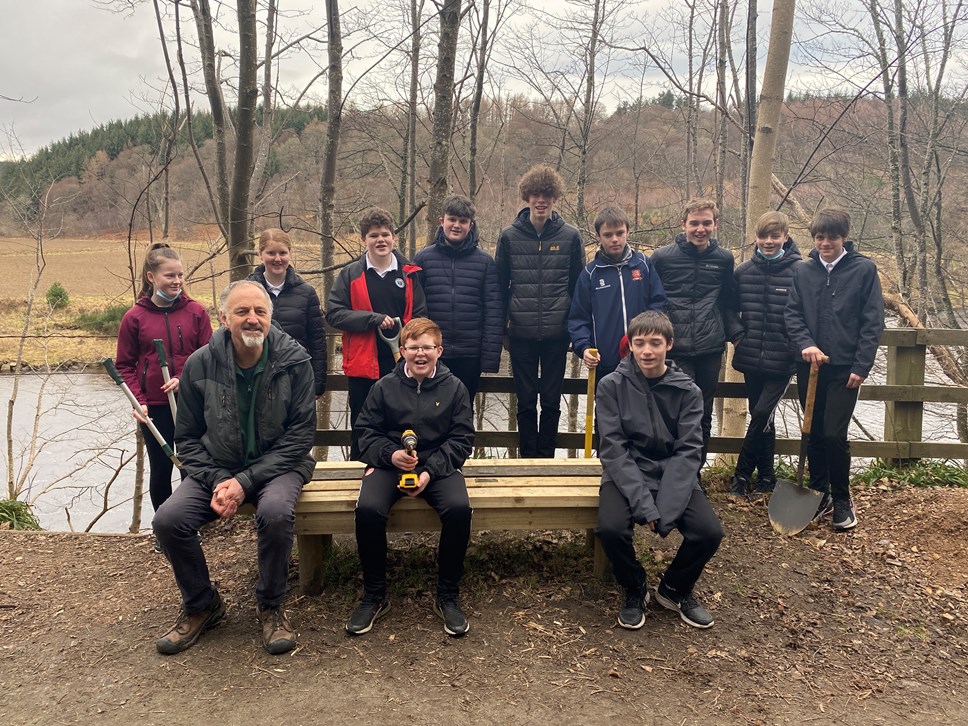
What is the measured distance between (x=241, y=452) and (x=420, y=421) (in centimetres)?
88

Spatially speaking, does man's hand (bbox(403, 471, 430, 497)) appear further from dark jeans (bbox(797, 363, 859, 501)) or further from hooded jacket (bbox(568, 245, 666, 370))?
dark jeans (bbox(797, 363, 859, 501))

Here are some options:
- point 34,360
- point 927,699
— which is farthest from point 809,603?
point 34,360

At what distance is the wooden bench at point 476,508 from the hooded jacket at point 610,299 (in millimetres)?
932

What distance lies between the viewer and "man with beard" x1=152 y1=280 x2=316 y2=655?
9.98 feet

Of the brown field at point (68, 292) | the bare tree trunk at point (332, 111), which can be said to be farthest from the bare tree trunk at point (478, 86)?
the brown field at point (68, 292)

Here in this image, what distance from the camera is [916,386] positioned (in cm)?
509

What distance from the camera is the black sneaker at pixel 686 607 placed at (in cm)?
325

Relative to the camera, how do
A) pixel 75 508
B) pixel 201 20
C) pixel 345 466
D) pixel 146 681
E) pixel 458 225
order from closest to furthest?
pixel 146 681
pixel 345 466
pixel 458 225
pixel 201 20
pixel 75 508

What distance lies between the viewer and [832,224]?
4.16m

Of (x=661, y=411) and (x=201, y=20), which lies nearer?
(x=661, y=411)

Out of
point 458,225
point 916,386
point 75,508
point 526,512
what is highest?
point 458,225

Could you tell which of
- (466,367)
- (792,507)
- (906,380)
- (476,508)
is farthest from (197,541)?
(906,380)

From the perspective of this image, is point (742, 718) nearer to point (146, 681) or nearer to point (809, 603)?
point (809, 603)

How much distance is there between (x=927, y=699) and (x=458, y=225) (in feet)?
11.0
